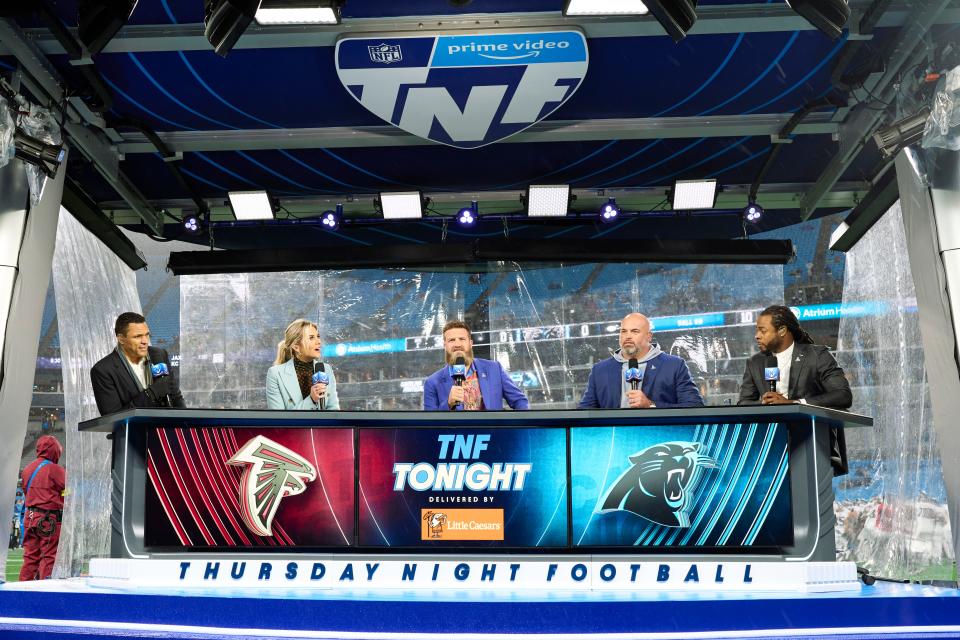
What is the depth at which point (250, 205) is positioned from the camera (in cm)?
754

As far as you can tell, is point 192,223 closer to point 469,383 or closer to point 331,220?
point 331,220

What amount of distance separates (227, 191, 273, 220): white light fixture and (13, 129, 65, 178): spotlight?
7.25 ft

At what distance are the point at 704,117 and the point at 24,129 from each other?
4703mm

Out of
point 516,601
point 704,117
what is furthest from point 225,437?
point 704,117

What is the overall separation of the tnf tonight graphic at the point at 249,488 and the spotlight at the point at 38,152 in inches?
89.7

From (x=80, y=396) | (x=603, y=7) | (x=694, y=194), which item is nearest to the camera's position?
(x=603, y=7)

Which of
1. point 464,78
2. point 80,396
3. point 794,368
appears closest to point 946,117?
point 794,368

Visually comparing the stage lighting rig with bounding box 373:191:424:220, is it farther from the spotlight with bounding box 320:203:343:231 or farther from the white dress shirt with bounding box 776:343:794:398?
the white dress shirt with bounding box 776:343:794:398

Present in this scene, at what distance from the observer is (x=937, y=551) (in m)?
6.29

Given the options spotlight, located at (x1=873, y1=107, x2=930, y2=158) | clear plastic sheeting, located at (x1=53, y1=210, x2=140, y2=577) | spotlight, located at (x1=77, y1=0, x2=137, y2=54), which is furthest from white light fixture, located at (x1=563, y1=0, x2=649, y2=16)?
clear plastic sheeting, located at (x1=53, y1=210, x2=140, y2=577)

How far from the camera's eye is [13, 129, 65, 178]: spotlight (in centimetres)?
495

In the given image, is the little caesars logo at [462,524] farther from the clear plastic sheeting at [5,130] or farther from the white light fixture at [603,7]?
the clear plastic sheeting at [5,130]

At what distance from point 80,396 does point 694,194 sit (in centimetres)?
547

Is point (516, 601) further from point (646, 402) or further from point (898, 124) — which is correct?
point (898, 124)
